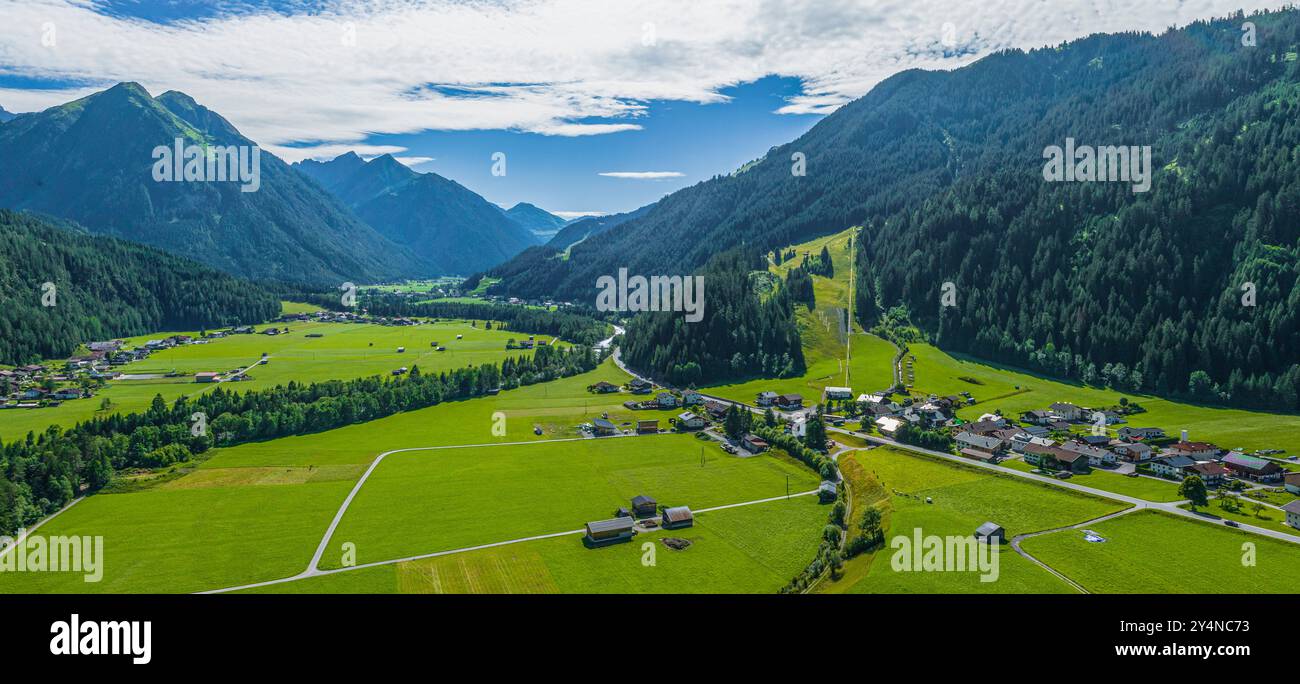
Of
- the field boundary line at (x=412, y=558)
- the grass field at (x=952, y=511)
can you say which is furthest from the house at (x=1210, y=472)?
the field boundary line at (x=412, y=558)

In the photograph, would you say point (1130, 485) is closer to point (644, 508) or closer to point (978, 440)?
point (978, 440)

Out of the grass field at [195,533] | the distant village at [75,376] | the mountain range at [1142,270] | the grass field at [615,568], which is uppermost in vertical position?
the mountain range at [1142,270]

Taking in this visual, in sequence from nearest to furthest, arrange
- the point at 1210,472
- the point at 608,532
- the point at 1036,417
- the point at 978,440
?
the point at 608,532
the point at 1210,472
the point at 978,440
the point at 1036,417

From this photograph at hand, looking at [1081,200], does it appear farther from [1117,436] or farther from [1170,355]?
[1117,436]

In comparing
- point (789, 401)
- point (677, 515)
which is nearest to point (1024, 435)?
point (789, 401)

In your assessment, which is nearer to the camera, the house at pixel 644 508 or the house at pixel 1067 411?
the house at pixel 644 508

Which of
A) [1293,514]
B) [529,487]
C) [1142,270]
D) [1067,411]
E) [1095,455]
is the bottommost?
[529,487]

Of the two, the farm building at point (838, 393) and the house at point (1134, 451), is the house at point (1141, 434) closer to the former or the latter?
the house at point (1134, 451)
